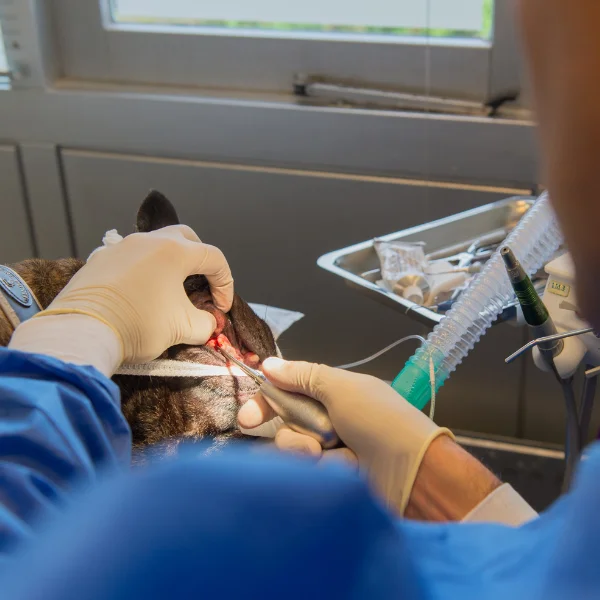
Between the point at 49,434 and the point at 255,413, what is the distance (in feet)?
0.95

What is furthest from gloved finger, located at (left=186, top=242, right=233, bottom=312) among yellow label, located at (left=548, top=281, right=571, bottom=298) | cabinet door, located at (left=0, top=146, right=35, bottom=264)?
cabinet door, located at (left=0, top=146, right=35, bottom=264)

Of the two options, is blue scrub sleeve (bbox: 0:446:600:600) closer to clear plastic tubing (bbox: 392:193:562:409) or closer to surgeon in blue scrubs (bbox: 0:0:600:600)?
surgeon in blue scrubs (bbox: 0:0:600:600)

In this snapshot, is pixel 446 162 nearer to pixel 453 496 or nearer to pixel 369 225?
pixel 369 225

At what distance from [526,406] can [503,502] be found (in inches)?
48.8

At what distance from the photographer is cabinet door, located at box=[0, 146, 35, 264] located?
2.20 meters

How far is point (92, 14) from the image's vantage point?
2.13 m

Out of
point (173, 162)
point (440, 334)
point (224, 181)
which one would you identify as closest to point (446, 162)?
point (224, 181)

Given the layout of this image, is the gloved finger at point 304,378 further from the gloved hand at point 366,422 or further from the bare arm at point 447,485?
the bare arm at point 447,485

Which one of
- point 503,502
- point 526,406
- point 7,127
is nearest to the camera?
point 503,502

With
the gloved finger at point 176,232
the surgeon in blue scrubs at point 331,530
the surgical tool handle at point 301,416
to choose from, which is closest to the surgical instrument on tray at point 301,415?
the surgical tool handle at point 301,416

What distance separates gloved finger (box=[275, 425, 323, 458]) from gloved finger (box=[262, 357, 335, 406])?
6 cm

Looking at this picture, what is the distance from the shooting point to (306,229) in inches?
80.8

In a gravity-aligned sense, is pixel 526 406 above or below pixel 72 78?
below

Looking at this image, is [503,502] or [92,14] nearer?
[503,502]
